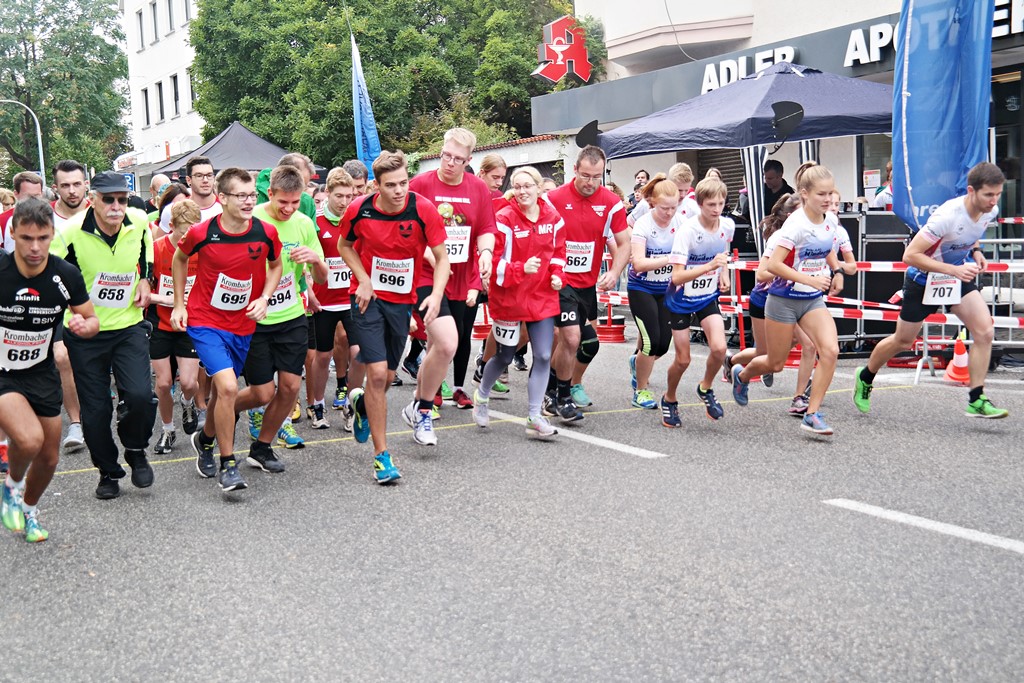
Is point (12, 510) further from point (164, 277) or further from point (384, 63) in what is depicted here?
point (384, 63)

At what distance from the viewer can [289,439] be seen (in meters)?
8.16

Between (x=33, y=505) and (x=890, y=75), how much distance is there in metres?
16.5

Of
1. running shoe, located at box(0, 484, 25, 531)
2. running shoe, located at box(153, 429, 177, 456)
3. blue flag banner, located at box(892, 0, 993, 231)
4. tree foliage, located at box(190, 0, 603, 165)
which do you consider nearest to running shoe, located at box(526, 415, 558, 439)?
running shoe, located at box(153, 429, 177, 456)

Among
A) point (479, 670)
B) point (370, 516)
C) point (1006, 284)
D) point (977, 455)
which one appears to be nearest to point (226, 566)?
point (370, 516)

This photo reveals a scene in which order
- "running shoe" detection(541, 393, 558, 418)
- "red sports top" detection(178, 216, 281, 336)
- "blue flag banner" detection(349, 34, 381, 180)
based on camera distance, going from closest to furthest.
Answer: "red sports top" detection(178, 216, 281, 336)
"running shoe" detection(541, 393, 558, 418)
"blue flag banner" detection(349, 34, 381, 180)

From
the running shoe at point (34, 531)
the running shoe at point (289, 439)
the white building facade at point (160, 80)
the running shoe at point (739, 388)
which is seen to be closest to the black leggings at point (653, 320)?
the running shoe at point (739, 388)

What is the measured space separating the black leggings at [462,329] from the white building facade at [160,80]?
4048 cm

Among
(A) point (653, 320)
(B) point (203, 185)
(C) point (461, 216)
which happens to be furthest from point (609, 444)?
(B) point (203, 185)

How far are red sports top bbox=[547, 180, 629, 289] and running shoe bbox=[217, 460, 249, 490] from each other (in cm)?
325

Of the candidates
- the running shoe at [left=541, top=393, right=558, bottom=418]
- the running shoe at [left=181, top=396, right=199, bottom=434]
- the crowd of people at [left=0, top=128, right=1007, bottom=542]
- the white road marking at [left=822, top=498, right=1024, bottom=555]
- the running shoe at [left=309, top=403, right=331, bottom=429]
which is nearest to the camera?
the white road marking at [left=822, top=498, right=1024, bottom=555]

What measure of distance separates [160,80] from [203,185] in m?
48.5

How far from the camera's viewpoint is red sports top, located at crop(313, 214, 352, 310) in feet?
28.4

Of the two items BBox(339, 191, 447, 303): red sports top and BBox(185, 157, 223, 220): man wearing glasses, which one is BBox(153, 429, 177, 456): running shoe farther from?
BBox(339, 191, 447, 303): red sports top

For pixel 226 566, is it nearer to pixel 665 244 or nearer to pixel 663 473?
pixel 663 473
